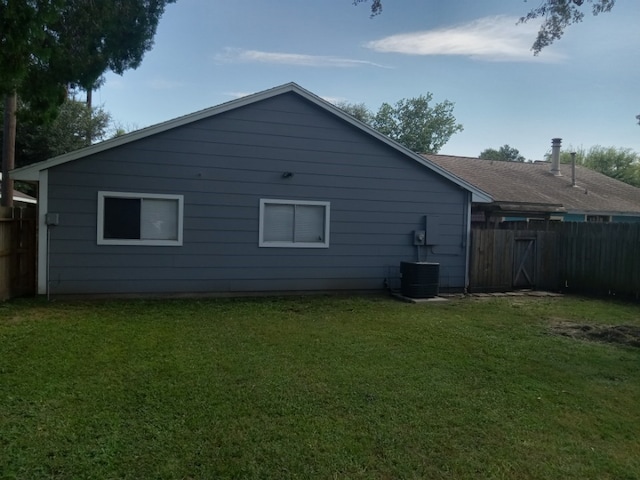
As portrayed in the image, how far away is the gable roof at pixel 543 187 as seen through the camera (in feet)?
52.8

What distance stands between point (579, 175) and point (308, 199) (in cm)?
1674

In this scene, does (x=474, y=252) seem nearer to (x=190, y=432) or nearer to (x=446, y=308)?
(x=446, y=308)

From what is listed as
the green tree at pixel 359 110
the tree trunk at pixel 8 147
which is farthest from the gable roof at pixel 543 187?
the green tree at pixel 359 110

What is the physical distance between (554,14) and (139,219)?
7.67 meters

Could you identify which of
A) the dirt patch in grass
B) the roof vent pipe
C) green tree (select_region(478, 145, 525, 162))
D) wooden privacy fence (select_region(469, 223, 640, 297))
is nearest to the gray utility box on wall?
wooden privacy fence (select_region(469, 223, 640, 297))

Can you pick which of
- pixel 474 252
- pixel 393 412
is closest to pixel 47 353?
pixel 393 412

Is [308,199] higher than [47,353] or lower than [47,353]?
higher

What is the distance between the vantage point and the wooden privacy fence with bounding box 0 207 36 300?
8.10 meters

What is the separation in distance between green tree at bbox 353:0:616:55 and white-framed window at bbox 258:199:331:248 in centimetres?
402

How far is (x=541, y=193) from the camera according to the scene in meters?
17.3

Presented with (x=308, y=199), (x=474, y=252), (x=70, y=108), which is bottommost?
(x=474, y=252)

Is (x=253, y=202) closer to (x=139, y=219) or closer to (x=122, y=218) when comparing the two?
(x=139, y=219)

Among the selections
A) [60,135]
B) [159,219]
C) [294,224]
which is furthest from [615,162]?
[159,219]

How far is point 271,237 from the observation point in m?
9.87
